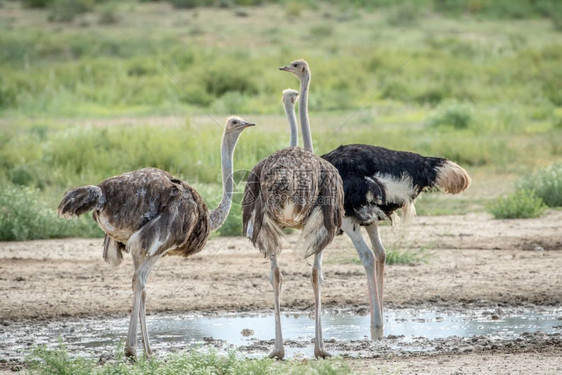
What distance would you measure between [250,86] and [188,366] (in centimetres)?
1776

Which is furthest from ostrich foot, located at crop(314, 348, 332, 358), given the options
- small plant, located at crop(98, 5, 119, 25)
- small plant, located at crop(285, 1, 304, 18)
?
small plant, located at crop(285, 1, 304, 18)

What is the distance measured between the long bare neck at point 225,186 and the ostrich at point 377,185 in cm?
59

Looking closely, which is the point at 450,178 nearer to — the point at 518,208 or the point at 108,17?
the point at 518,208

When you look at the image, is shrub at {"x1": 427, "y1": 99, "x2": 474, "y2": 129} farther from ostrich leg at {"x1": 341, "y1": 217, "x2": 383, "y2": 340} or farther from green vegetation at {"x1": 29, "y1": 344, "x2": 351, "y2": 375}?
green vegetation at {"x1": 29, "y1": 344, "x2": 351, "y2": 375}

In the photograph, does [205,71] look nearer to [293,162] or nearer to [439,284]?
[439,284]

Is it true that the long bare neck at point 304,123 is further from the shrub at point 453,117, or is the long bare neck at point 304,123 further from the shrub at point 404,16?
the shrub at point 404,16

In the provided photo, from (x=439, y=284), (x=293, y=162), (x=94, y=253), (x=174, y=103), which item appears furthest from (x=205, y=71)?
(x=293, y=162)

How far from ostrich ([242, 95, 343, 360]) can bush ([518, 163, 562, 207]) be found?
607 centimetres

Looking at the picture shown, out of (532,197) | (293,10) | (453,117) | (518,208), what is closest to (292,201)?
(518,208)

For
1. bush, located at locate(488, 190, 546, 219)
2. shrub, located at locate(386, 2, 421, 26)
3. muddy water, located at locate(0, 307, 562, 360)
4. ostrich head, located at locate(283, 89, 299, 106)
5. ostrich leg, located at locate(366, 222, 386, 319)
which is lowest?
shrub, located at locate(386, 2, 421, 26)

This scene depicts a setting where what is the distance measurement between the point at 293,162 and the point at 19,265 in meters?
4.18

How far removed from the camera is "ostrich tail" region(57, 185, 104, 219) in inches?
263

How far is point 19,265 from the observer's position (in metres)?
9.94

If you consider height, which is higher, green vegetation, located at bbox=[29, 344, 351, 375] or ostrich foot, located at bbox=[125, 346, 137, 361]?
green vegetation, located at bbox=[29, 344, 351, 375]
